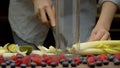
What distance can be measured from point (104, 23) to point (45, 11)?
0.69 ft

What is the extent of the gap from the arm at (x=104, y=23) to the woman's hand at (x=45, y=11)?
0.15 meters

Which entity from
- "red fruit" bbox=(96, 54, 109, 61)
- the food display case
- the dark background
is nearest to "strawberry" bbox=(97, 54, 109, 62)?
"red fruit" bbox=(96, 54, 109, 61)

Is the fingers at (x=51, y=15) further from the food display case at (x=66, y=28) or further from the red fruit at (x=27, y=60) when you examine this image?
the red fruit at (x=27, y=60)

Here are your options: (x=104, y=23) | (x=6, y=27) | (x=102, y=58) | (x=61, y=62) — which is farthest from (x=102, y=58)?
(x=6, y=27)

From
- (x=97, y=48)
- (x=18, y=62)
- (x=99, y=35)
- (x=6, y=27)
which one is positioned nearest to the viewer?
(x=18, y=62)

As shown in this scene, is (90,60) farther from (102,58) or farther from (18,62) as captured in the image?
(18,62)

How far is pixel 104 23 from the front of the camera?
3.69 feet

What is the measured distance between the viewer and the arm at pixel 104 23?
1.05 meters

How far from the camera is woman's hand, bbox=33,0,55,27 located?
110 cm

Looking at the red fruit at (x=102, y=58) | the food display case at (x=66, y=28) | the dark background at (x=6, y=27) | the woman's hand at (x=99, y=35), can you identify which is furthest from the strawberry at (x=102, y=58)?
the dark background at (x=6, y=27)

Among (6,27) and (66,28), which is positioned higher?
(66,28)

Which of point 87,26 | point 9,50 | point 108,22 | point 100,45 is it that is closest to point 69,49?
point 100,45

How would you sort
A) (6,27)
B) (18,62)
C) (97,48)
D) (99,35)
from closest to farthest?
(18,62) → (97,48) → (99,35) → (6,27)

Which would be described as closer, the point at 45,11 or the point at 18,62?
the point at 18,62
